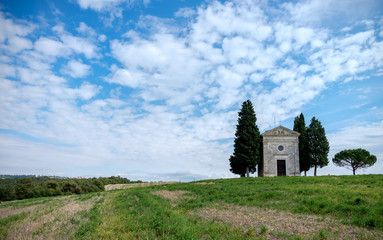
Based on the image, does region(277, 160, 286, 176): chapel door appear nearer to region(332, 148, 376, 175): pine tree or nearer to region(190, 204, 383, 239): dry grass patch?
region(332, 148, 376, 175): pine tree

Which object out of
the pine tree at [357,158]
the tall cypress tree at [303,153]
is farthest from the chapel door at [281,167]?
the pine tree at [357,158]

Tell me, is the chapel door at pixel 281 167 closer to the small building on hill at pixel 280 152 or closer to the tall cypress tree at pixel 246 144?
the small building on hill at pixel 280 152

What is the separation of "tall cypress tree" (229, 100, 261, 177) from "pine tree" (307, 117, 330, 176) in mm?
9195

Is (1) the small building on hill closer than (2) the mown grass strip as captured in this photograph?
No

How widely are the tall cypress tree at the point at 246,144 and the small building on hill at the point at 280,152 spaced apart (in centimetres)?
171

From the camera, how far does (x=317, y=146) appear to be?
40.6 meters

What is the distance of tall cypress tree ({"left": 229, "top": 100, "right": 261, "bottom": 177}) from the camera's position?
39.5m

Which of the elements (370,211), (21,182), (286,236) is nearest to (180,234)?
(286,236)

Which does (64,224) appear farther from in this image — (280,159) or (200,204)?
(280,159)

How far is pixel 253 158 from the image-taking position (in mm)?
39594

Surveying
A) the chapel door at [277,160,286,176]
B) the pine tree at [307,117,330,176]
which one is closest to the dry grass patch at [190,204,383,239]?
the chapel door at [277,160,286,176]

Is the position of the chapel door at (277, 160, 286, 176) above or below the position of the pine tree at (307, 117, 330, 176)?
below

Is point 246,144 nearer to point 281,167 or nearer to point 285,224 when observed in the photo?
point 281,167

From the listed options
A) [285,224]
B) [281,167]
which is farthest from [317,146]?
[285,224]
